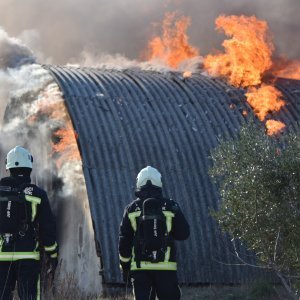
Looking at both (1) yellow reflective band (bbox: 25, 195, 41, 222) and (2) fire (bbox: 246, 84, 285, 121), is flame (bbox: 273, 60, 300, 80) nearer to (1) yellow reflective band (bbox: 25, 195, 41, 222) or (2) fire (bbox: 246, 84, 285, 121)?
(2) fire (bbox: 246, 84, 285, 121)

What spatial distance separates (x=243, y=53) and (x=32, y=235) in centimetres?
→ 1138

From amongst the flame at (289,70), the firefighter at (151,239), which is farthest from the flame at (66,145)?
the flame at (289,70)

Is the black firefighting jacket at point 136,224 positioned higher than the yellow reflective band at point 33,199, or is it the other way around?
the yellow reflective band at point 33,199

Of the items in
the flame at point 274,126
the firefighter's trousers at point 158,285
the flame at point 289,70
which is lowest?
the firefighter's trousers at point 158,285

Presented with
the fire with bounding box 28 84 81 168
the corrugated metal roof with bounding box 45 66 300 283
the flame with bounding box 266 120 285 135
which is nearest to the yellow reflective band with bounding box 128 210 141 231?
the corrugated metal roof with bounding box 45 66 300 283

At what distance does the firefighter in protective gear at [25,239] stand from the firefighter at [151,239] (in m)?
1.00

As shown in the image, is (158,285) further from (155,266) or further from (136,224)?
(136,224)

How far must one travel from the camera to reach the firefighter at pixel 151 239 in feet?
27.7

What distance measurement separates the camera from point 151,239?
27.6ft

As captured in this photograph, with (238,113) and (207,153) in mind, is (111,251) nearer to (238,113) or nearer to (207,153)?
(207,153)

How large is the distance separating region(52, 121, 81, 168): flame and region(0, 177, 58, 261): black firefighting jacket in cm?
539

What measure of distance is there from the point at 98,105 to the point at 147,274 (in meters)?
7.43

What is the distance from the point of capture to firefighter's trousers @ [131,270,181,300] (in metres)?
8.41

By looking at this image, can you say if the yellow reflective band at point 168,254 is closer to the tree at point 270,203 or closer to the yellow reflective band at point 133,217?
the yellow reflective band at point 133,217
